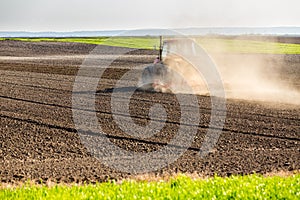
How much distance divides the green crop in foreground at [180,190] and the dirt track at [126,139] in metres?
1.41

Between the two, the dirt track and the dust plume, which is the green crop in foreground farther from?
the dust plume

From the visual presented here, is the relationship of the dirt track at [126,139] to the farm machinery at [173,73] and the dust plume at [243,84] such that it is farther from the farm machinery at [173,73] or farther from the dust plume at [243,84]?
the dust plume at [243,84]

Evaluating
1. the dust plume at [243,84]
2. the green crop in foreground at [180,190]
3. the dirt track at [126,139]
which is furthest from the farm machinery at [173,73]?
the green crop in foreground at [180,190]

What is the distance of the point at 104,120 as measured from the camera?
14.9 m

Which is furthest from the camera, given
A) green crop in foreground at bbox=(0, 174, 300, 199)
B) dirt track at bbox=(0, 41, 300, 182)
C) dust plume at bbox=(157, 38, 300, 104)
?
dust plume at bbox=(157, 38, 300, 104)

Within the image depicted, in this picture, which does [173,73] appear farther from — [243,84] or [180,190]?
[180,190]

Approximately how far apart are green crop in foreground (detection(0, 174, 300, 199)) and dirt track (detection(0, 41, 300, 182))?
141 cm

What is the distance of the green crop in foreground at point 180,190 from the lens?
22.9ft

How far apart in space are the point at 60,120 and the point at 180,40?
8702 mm

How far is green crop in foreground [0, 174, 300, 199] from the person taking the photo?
6977 millimetres

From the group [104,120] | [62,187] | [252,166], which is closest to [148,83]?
[104,120]

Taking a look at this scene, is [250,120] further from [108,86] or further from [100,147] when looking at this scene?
[108,86]

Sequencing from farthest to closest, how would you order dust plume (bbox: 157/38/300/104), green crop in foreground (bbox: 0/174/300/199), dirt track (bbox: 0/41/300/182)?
1. dust plume (bbox: 157/38/300/104)
2. dirt track (bbox: 0/41/300/182)
3. green crop in foreground (bbox: 0/174/300/199)

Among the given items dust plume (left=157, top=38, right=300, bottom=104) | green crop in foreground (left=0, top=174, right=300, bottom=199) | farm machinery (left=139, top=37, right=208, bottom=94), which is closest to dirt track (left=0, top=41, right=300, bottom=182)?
farm machinery (left=139, top=37, right=208, bottom=94)
